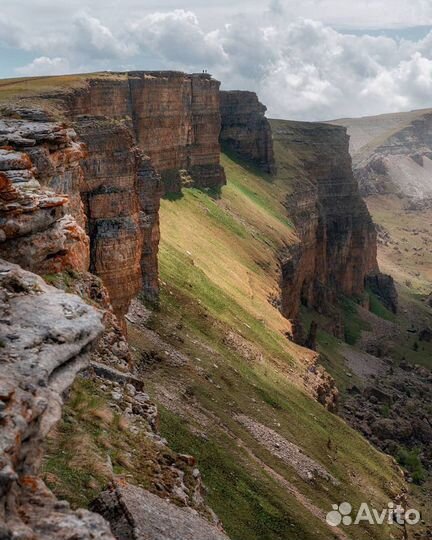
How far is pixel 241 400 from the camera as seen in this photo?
3759cm

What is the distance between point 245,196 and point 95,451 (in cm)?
7552

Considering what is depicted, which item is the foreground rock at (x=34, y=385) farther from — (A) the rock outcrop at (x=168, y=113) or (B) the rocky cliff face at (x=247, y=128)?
(B) the rocky cliff face at (x=247, y=128)

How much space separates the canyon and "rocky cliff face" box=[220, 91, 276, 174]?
60.8 feet

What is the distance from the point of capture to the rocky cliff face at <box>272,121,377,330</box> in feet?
319

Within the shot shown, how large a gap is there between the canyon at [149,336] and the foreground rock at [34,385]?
0.13ft

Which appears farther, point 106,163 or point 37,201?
point 106,163

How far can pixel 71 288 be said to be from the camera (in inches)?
867

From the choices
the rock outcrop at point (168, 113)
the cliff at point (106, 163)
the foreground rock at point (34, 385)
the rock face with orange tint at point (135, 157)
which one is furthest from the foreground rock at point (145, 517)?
the rock outcrop at point (168, 113)

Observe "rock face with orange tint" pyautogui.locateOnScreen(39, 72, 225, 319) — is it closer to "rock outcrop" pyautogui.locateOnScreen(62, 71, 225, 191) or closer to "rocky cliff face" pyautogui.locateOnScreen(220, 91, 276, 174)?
"rock outcrop" pyautogui.locateOnScreen(62, 71, 225, 191)

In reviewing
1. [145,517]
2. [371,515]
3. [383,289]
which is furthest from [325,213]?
[145,517]

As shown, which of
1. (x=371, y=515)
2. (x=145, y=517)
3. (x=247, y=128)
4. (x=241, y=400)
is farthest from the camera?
(x=247, y=128)

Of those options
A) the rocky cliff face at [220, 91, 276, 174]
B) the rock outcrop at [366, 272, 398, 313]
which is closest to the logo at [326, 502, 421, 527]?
the rocky cliff face at [220, 91, 276, 174]

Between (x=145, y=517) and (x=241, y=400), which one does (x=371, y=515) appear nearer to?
(x=241, y=400)

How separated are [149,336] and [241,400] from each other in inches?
244
